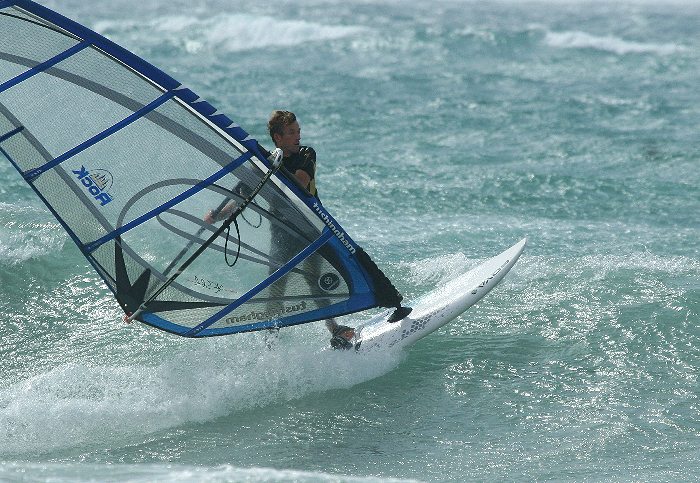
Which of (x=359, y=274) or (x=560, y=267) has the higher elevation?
(x=359, y=274)

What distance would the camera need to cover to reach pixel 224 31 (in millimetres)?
25922

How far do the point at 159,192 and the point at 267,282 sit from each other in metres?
0.85

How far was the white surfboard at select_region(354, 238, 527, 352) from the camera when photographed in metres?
6.75

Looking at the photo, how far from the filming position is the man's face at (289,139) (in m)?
6.04

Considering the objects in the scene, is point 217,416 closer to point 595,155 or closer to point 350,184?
point 350,184

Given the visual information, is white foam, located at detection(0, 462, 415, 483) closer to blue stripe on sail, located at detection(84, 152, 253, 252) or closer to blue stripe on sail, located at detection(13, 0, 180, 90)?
blue stripe on sail, located at detection(84, 152, 253, 252)

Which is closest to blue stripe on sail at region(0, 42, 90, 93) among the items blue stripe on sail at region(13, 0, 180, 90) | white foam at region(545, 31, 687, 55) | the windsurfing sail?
the windsurfing sail

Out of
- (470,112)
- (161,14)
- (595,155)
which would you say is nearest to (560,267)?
(595,155)

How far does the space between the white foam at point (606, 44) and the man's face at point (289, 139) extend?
19.2 meters

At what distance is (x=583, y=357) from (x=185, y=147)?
2.99 m

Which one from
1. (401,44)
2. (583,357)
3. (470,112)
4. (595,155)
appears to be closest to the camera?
(583,357)

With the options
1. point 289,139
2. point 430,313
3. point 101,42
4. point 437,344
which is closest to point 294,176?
point 289,139

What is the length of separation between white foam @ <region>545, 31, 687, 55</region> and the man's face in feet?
63.0

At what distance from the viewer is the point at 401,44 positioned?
79.0ft
